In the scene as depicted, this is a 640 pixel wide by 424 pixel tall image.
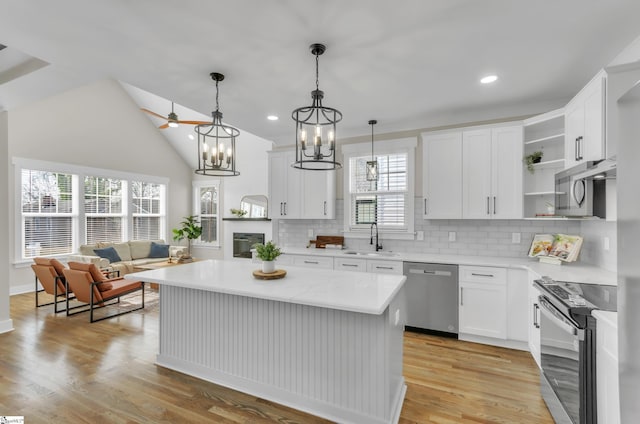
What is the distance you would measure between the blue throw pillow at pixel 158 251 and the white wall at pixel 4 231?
11.7 ft

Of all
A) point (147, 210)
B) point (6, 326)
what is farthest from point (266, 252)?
point (147, 210)

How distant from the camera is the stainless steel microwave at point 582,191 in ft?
7.03

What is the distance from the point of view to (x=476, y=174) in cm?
368

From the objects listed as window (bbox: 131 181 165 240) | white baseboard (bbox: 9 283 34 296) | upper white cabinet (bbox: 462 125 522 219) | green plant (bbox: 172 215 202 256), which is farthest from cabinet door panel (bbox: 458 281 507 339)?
window (bbox: 131 181 165 240)

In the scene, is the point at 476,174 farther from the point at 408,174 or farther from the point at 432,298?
the point at 432,298

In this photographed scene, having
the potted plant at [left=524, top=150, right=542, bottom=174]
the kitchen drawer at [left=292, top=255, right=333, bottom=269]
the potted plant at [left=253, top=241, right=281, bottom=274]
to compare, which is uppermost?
the potted plant at [left=524, top=150, right=542, bottom=174]

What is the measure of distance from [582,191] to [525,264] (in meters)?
1.15

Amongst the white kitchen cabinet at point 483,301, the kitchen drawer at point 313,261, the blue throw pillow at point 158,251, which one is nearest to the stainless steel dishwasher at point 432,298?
the white kitchen cabinet at point 483,301

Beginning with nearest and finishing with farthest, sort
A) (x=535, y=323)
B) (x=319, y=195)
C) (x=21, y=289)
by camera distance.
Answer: (x=535, y=323)
(x=319, y=195)
(x=21, y=289)

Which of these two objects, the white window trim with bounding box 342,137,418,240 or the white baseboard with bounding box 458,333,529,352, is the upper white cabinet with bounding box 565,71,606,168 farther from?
the white baseboard with bounding box 458,333,529,352

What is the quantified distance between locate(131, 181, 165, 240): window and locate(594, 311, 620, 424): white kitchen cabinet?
8.37 meters

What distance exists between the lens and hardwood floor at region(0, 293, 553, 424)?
2.17m

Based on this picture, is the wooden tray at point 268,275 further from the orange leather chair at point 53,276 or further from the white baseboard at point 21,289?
the white baseboard at point 21,289

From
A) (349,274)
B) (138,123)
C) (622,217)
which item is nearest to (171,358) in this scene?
(349,274)
